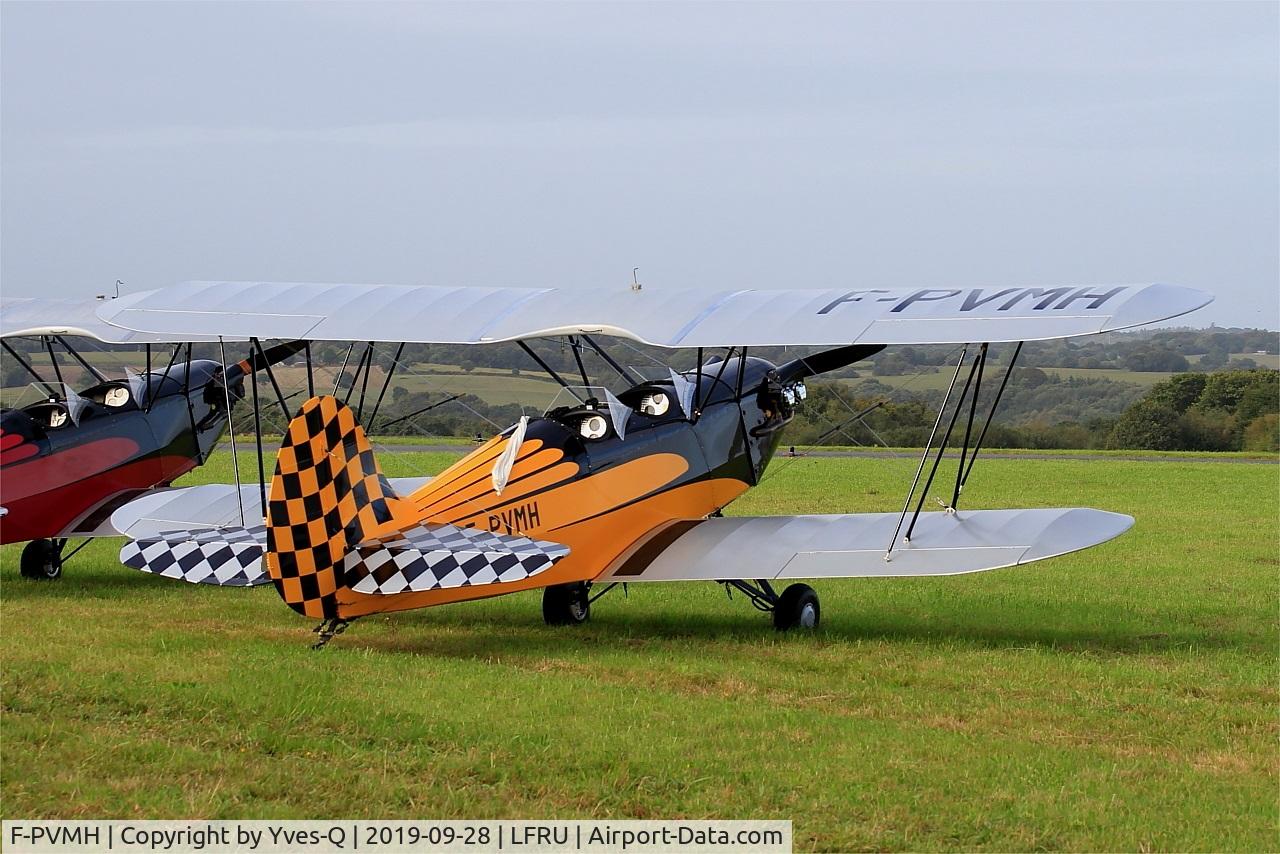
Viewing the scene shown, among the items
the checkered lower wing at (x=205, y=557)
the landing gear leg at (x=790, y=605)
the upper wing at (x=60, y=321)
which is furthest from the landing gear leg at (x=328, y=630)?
the upper wing at (x=60, y=321)

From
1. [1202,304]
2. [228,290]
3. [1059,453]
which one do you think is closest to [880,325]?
[1202,304]

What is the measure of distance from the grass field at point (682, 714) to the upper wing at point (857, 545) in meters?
0.53

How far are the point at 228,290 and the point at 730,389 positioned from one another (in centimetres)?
402

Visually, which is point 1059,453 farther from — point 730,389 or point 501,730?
point 501,730

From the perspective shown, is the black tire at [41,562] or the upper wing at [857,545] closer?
the upper wing at [857,545]

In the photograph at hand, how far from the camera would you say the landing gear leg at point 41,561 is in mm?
13445

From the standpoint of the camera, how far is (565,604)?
10.9 metres

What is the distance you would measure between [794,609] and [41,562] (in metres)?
7.27

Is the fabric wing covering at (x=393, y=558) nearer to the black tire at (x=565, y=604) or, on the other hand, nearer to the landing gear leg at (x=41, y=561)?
the black tire at (x=565, y=604)

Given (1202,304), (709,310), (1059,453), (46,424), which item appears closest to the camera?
(1202,304)

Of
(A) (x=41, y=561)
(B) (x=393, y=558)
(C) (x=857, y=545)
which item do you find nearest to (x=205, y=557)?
(B) (x=393, y=558)

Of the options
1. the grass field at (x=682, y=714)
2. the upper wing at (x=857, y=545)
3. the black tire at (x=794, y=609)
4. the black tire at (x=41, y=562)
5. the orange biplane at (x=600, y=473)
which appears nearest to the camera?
the grass field at (x=682, y=714)

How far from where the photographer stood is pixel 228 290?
1143 centimetres

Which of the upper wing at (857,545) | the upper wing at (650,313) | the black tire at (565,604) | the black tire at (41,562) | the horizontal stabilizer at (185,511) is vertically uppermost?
the upper wing at (650,313)
